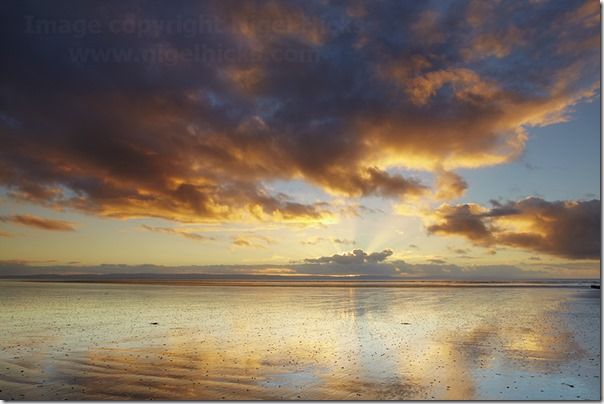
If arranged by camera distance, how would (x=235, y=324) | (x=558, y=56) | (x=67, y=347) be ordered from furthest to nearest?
(x=235, y=324)
(x=558, y=56)
(x=67, y=347)

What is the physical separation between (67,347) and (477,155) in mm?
21406

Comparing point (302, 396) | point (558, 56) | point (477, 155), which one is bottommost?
point (302, 396)

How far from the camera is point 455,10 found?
21516 millimetres

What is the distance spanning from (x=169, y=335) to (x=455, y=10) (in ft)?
65.6

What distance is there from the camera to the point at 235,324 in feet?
89.1

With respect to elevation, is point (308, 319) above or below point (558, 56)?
below

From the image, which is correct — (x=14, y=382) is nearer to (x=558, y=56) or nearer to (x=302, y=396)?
(x=302, y=396)

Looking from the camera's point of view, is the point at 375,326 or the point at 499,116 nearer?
the point at 499,116

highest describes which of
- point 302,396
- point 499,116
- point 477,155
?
point 499,116

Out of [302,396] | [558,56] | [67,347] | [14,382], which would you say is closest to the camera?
[302,396]

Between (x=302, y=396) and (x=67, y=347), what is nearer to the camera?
(x=302, y=396)

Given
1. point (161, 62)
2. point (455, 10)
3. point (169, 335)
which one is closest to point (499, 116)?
point (455, 10)

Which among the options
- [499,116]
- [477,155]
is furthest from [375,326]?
[499,116]

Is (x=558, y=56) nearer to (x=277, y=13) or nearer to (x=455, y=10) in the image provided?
(x=455, y=10)
